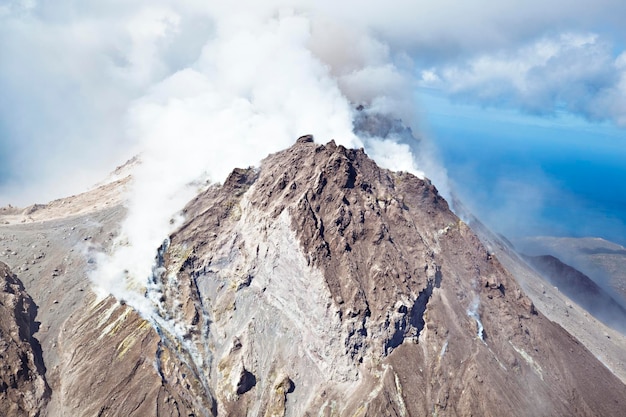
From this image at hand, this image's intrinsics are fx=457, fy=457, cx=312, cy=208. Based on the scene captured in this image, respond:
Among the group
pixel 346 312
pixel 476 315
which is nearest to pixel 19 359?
pixel 346 312

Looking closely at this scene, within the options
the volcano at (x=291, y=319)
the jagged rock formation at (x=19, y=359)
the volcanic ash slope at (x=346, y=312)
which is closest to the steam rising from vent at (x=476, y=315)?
the volcanic ash slope at (x=346, y=312)

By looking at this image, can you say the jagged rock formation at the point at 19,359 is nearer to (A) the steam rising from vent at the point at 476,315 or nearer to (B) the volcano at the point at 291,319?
(B) the volcano at the point at 291,319

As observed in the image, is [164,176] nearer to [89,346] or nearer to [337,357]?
[89,346]

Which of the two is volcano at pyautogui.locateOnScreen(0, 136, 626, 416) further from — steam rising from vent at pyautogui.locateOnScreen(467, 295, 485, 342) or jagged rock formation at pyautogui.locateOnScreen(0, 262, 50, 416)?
steam rising from vent at pyautogui.locateOnScreen(467, 295, 485, 342)

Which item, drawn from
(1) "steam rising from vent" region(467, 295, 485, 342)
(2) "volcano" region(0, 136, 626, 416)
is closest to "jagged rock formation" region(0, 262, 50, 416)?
(2) "volcano" region(0, 136, 626, 416)

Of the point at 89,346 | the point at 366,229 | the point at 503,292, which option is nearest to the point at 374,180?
the point at 366,229

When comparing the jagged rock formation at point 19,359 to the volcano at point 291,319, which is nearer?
the jagged rock formation at point 19,359
